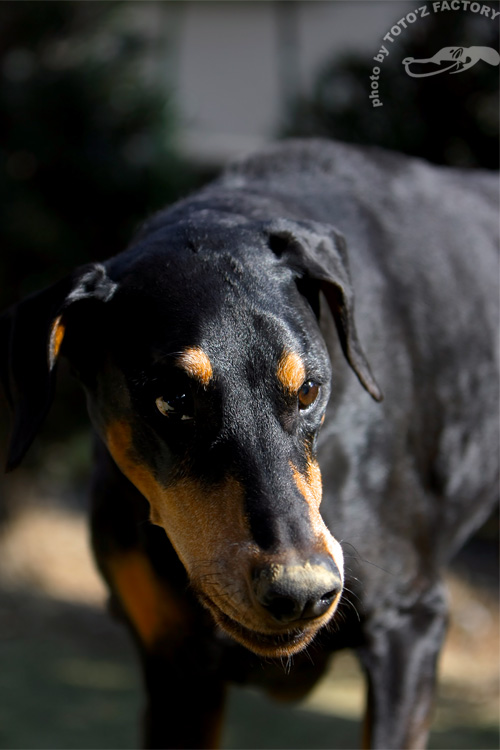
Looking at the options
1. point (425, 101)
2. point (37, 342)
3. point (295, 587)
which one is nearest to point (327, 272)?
point (37, 342)

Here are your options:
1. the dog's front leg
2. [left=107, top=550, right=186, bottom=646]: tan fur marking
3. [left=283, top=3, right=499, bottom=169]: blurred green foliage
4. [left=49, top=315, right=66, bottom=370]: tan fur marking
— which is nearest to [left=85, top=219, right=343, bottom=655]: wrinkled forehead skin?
[left=49, top=315, right=66, bottom=370]: tan fur marking

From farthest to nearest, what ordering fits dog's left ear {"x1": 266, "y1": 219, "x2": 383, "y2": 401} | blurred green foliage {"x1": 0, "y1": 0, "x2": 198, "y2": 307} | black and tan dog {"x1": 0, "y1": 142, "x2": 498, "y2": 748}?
Answer: blurred green foliage {"x1": 0, "y1": 0, "x2": 198, "y2": 307}
dog's left ear {"x1": 266, "y1": 219, "x2": 383, "y2": 401}
black and tan dog {"x1": 0, "y1": 142, "x2": 498, "y2": 748}

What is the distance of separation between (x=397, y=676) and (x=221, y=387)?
1164 mm

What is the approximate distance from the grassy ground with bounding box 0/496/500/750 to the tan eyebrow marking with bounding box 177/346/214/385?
2404 mm

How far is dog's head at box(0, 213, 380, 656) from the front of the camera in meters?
2.02

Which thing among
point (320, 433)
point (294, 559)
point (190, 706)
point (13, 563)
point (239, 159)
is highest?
point (239, 159)

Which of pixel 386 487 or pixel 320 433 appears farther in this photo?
pixel 386 487

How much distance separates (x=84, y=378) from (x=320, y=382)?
0.71 metres

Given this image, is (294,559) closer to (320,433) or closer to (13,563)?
(320,433)

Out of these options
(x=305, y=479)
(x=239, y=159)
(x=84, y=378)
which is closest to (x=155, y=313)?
(x=84, y=378)

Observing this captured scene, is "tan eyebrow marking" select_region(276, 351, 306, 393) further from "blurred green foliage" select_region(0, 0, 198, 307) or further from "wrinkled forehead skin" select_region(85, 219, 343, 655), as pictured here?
"blurred green foliage" select_region(0, 0, 198, 307)

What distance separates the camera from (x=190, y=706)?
2898 millimetres

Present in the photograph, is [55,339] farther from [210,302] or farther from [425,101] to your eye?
[425,101]

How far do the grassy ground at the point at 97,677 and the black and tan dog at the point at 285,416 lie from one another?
1.28 metres
